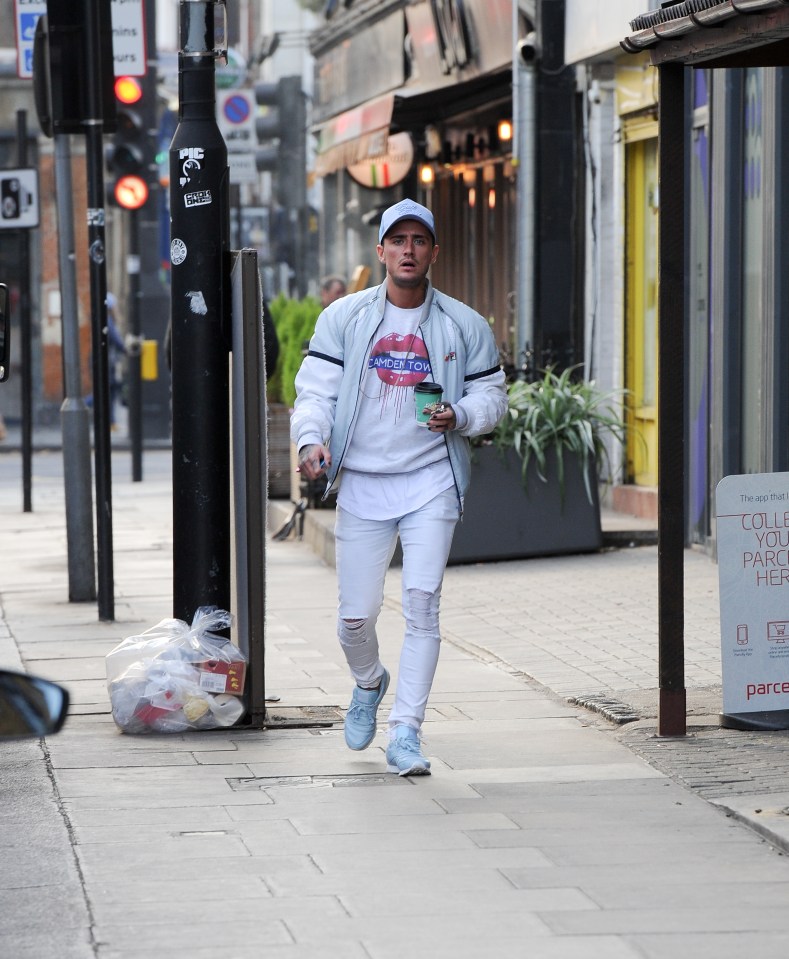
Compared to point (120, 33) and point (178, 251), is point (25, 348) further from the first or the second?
point (178, 251)

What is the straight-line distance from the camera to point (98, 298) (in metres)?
10.1

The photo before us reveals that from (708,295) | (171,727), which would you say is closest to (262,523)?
(171,727)

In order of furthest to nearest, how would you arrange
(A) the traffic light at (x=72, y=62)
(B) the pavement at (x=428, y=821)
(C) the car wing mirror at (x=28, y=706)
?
(A) the traffic light at (x=72, y=62), (B) the pavement at (x=428, y=821), (C) the car wing mirror at (x=28, y=706)

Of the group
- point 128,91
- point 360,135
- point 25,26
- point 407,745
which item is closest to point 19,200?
point 25,26

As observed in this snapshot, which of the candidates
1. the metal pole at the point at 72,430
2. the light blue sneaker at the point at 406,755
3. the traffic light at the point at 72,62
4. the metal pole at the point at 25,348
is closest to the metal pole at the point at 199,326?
the light blue sneaker at the point at 406,755

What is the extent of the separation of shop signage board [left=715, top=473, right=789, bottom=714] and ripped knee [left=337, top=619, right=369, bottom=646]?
129cm

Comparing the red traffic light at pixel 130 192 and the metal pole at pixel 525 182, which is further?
the red traffic light at pixel 130 192

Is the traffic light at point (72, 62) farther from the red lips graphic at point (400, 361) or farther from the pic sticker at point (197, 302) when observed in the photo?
the red lips graphic at point (400, 361)

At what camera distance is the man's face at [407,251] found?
6598 mm

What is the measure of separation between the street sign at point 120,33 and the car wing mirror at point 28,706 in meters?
10.4

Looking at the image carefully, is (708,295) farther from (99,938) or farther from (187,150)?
(99,938)

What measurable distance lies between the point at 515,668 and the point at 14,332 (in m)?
23.4

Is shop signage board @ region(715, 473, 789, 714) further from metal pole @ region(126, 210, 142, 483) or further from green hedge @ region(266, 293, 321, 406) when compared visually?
metal pole @ region(126, 210, 142, 483)

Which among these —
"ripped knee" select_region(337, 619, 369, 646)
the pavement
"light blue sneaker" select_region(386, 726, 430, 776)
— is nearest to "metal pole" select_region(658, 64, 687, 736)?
the pavement
